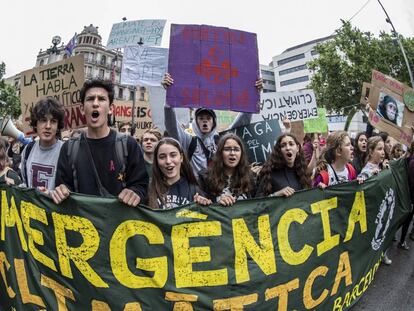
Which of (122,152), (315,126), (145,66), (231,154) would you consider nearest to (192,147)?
(231,154)

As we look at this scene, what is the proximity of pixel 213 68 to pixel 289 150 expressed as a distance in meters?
1.24

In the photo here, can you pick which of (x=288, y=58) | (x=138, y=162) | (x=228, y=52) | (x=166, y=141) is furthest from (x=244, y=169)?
(x=288, y=58)

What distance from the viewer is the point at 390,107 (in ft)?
18.8

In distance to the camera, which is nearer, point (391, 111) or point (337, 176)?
point (337, 176)

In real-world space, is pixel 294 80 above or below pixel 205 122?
above

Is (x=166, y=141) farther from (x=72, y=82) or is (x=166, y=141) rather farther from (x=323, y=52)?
(x=323, y=52)

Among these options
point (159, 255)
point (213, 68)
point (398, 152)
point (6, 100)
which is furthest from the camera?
point (6, 100)

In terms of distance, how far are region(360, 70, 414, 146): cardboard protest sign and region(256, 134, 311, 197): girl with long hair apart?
2.43m

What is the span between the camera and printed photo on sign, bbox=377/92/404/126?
18.5ft

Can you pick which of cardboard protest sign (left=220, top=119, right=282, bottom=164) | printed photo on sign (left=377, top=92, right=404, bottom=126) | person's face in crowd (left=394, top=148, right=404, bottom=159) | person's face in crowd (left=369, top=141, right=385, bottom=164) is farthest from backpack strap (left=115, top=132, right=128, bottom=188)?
person's face in crowd (left=394, top=148, right=404, bottom=159)

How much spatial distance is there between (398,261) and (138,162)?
3840 millimetres

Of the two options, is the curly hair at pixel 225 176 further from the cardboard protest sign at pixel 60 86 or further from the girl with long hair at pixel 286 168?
the cardboard protest sign at pixel 60 86

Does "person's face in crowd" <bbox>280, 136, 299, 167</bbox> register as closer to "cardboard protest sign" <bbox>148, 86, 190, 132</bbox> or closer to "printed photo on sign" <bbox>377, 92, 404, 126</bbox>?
"printed photo on sign" <bbox>377, 92, 404, 126</bbox>

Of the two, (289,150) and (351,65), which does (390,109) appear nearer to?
(289,150)
